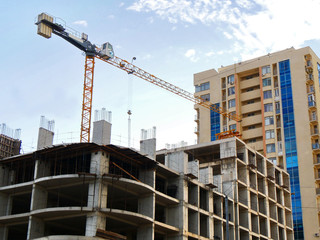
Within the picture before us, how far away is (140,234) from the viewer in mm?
53531

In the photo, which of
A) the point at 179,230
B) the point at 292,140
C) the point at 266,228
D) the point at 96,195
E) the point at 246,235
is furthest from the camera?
the point at 292,140

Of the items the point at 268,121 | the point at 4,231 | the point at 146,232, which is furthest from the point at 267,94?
the point at 4,231

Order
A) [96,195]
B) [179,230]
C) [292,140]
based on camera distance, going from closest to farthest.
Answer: [96,195] → [179,230] → [292,140]

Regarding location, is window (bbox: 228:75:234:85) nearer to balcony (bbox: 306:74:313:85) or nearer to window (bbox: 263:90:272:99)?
→ window (bbox: 263:90:272:99)

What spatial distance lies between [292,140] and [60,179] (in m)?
61.0

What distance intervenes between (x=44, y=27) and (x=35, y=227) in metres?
38.4

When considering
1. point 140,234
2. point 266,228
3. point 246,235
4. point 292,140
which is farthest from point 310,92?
point 140,234

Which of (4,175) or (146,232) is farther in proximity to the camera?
(4,175)

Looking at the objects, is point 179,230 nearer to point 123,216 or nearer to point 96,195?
point 123,216

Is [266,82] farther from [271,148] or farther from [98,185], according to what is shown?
[98,185]

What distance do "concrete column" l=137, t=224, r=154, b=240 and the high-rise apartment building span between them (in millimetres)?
47738

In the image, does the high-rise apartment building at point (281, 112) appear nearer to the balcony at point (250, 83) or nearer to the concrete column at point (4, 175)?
the balcony at point (250, 83)

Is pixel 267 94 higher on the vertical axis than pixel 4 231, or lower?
higher

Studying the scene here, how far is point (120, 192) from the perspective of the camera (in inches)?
2146
